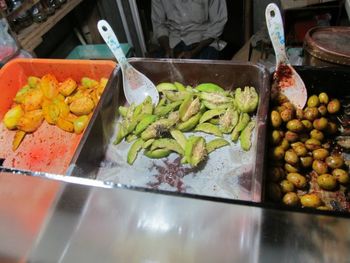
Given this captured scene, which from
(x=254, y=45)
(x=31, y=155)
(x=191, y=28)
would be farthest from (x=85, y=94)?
(x=254, y=45)

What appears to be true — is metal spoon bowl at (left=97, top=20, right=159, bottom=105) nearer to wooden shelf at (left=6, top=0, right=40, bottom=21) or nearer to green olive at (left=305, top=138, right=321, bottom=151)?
green olive at (left=305, top=138, right=321, bottom=151)

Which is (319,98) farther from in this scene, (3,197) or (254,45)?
(254,45)

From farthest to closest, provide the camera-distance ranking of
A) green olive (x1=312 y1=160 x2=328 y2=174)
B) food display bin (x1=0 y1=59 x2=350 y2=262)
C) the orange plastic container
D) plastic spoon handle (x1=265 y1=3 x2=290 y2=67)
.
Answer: the orange plastic container
green olive (x1=312 y1=160 x2=328 y2=174)
plastic spoon handle (x1=265 y1=3 x2=290 y2=67)
food display bin (x1=0 y1=59 x2=350 y2=262)

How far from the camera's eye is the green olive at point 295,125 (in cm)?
138

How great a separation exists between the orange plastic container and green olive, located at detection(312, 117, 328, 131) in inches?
43.5

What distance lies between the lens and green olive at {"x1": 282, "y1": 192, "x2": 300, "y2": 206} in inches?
47.3

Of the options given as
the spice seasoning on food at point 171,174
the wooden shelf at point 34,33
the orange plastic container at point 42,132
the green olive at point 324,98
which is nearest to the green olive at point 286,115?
the green olive at point 324,98

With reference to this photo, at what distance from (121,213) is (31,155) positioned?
3.83 feet

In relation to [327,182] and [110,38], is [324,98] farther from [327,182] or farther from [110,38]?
[110,38]

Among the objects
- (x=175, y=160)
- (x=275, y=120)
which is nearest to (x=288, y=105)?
(x=275, y=120)

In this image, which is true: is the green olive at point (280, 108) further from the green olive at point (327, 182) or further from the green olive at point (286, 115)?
the green olive at point (327, 182)

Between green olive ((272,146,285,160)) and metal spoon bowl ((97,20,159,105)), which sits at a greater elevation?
metal spoon bowl ((97,20,159,105))

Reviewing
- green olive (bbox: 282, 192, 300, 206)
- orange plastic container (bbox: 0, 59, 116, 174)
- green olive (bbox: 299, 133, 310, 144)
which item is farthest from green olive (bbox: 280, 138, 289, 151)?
orange plastic container (bbox: 0, 59, 116, 174)

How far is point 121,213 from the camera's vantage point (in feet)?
2.18
